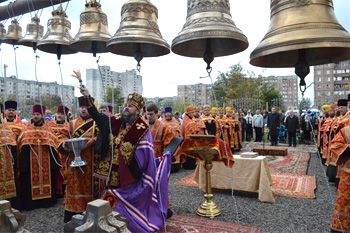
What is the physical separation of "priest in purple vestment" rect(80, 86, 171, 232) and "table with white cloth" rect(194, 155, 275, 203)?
2456 millimetres

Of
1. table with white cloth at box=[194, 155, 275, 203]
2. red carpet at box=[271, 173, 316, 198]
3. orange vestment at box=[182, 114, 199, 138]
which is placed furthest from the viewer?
orange vestment at box=[182, 114, 199, 138]

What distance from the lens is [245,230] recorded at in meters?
4.38

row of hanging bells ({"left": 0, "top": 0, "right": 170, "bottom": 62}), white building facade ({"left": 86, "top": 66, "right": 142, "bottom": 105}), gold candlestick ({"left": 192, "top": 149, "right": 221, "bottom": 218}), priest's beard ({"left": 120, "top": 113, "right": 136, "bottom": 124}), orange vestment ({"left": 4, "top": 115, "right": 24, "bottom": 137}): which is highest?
row of hanging bells ({"left": 0, "top": 0, "right": 170, "bottom": 62})

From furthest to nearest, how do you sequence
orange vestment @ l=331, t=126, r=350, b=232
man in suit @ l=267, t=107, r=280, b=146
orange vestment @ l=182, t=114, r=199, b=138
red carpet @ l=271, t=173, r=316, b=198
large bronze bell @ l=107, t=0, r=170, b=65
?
1. man in suit @ l=267, t=107, r=280, b=146
2. orange vestment @ l=182, t=114, r=199, b=138
3. red carpet @ l=271, t=173, r=316, b=198
4. orange vestment @ l=331, t=126, r=350, b=232
5. large bronze bell @ l=107, t=0, r=170, b=65

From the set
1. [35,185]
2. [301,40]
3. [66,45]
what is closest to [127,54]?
[66,45]

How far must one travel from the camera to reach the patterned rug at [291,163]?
911cm

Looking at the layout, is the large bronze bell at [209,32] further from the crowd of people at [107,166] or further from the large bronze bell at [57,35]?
the large bronze bell at [57,35]

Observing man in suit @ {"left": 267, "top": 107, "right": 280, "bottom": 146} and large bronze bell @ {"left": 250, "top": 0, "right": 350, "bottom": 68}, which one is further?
man in suit @ {"left": 267, "top": 107, "right": 280, "bottom": 146}

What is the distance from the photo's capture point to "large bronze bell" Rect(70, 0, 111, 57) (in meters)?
3.37

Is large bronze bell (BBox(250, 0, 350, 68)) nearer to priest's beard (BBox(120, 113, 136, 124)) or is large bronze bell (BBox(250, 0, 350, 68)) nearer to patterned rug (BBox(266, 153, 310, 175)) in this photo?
priest's beard (BBox(120, 113, 136, 124))

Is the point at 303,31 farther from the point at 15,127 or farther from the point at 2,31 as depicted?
the point at 15,127

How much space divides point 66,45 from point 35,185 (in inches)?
125

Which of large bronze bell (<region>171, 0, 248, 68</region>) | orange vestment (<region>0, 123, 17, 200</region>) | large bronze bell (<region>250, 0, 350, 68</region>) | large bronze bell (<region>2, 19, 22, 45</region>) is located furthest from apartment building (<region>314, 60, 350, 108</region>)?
orange vestment (<region>0, 123, 17, 200</region>)

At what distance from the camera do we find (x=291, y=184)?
23.7ft
